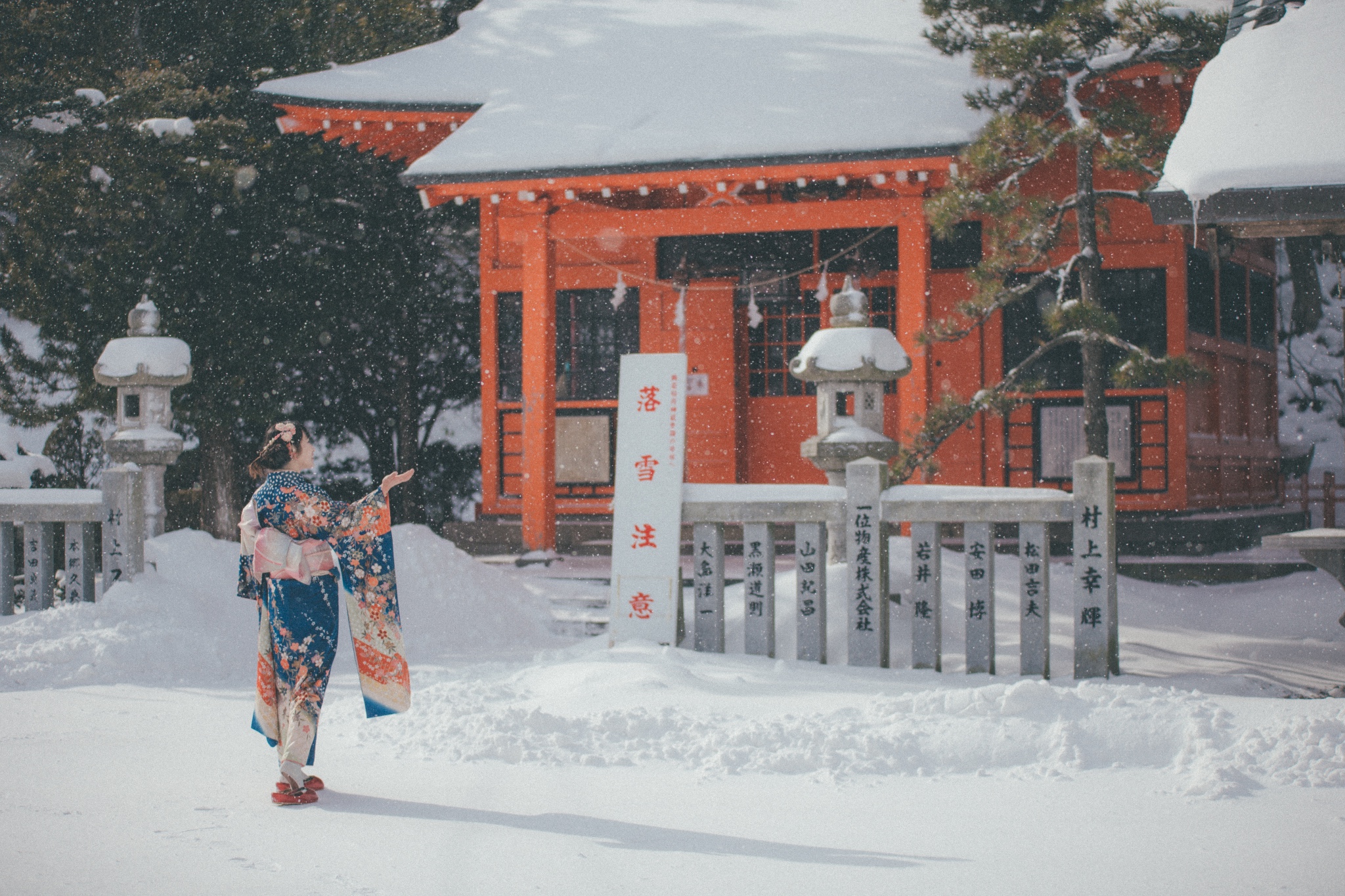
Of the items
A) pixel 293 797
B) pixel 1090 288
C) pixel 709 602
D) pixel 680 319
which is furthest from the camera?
pixel 680 319

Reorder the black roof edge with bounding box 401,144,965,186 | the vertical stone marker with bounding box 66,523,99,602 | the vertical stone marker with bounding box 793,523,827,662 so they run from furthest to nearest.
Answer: the black roof edge with bounding box 401,144,965,186 → the vertical stone marker with bounding box 66,523,99,602 → the vertical stone marker with bounding box 793,523,827,662

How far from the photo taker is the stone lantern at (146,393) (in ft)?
32.4

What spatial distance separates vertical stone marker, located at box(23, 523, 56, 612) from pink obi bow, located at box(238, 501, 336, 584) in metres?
5.72

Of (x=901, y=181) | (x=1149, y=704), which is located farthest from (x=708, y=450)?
(x=1149, y=704)

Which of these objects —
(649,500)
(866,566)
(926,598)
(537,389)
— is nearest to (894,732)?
(926,598)

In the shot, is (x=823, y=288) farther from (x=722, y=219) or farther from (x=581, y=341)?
(x=581, y=341)

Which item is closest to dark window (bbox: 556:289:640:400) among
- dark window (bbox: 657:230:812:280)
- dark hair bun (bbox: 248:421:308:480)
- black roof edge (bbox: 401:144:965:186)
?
dark window (bbox: 657:230:812:280)

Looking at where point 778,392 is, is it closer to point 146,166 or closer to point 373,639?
point 146,166

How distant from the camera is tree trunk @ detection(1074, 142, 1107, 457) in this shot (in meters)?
9.46

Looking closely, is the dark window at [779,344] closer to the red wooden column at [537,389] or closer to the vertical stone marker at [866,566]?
the red wooden column at [537,389]

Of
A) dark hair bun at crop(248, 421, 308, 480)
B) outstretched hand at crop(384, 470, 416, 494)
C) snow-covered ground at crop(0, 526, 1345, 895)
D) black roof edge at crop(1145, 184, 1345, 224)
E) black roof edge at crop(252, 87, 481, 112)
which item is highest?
black roof edge at crop(252, 87, 481, 112)

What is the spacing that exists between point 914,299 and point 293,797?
795 cm

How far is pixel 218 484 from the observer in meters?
15.7

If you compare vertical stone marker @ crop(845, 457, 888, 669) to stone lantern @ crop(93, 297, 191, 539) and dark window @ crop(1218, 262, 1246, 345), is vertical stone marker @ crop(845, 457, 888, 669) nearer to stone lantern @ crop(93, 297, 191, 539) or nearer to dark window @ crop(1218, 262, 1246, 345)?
stone lantern @ crop(93, 297, 191, 539)
